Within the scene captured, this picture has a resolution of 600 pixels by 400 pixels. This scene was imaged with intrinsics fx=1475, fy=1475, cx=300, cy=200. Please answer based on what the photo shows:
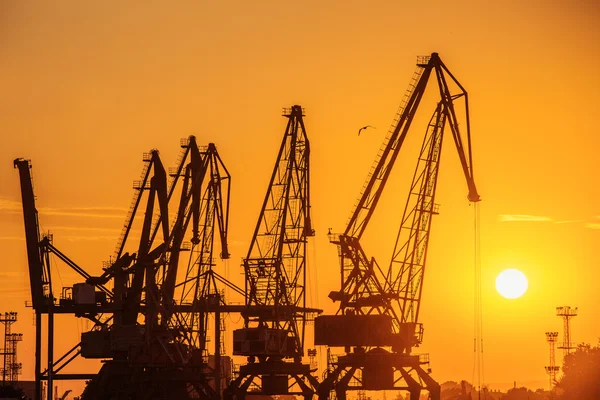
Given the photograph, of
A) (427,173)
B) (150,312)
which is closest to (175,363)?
(150,312)

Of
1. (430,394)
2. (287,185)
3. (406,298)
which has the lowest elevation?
(430,394)

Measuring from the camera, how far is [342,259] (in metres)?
124

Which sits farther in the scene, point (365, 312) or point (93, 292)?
point (93, 292)

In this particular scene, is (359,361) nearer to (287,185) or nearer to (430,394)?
(430,394)

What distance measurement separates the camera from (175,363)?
12700 centimetres

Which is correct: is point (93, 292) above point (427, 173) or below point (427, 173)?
below

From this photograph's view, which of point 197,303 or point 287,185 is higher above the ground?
point 287,185

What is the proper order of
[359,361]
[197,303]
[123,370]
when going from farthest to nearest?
[197,303] → [123,370] → [359,361]

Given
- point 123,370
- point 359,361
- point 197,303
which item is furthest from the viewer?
point 197,303

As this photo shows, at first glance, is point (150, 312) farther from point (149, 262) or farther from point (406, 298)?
point (406, 298)

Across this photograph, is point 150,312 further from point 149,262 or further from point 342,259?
point 342,259

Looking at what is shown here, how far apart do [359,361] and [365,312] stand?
416cm

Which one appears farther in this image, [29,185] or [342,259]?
[29,185]

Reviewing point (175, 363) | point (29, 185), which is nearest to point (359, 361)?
point (175, 363)
